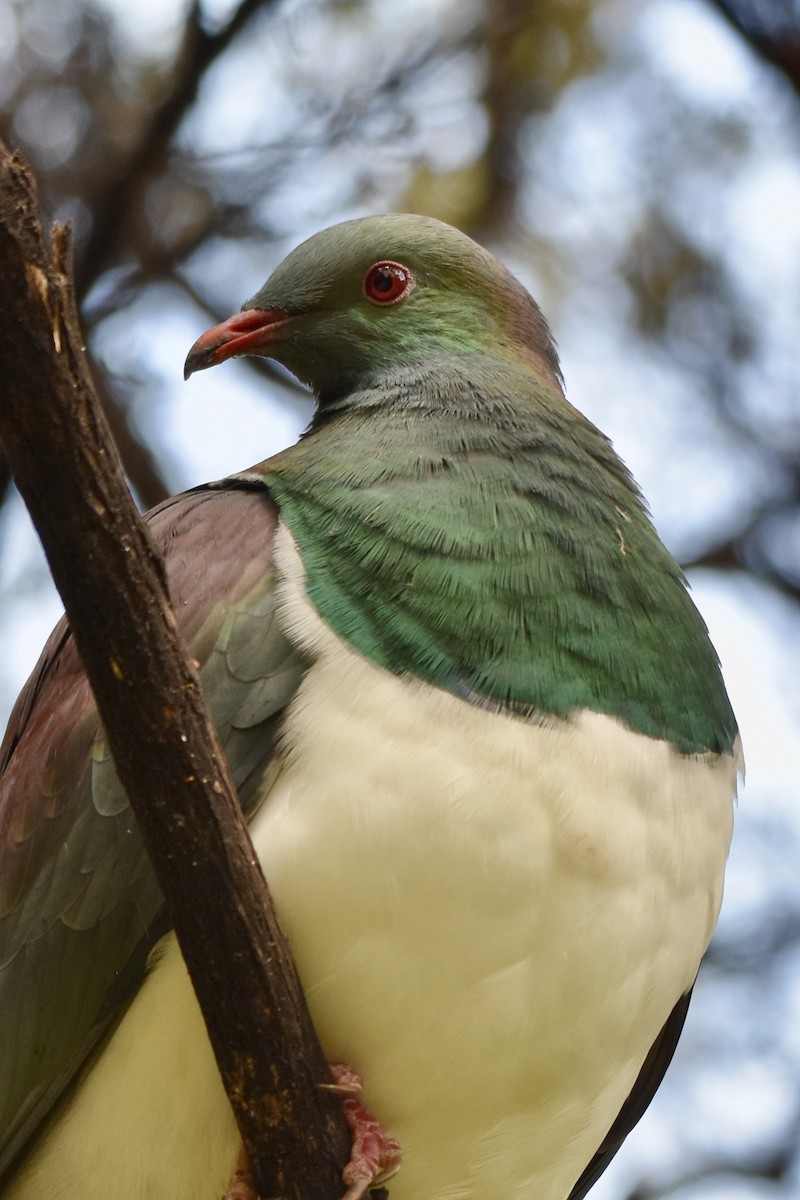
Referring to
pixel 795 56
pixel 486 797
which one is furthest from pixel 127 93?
pixel 486 797

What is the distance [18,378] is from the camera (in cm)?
182

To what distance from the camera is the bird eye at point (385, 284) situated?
331 centimetres

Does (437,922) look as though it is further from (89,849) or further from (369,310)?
(369,310)

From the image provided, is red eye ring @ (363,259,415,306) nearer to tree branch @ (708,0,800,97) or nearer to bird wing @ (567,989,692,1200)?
bird wing @ (567,989,692,1200)

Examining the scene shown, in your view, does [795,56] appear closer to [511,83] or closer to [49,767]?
[511,83]

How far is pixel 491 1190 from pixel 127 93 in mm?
3468

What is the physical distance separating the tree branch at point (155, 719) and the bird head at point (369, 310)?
4.66 ft

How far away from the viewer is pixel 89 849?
2.52m

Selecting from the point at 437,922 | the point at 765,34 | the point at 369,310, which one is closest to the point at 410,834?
the point at 437,922

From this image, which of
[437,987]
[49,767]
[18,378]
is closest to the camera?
[18,378]

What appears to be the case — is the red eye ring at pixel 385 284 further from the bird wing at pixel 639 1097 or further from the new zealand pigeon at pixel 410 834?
the bird wing at pixel 639 1097

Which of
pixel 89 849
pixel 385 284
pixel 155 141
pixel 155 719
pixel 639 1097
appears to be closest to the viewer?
pixel 155 719

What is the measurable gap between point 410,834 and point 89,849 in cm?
53

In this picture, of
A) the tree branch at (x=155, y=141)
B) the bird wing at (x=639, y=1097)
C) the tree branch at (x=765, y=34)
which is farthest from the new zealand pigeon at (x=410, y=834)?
the tree branch at (x=765, y=34)
